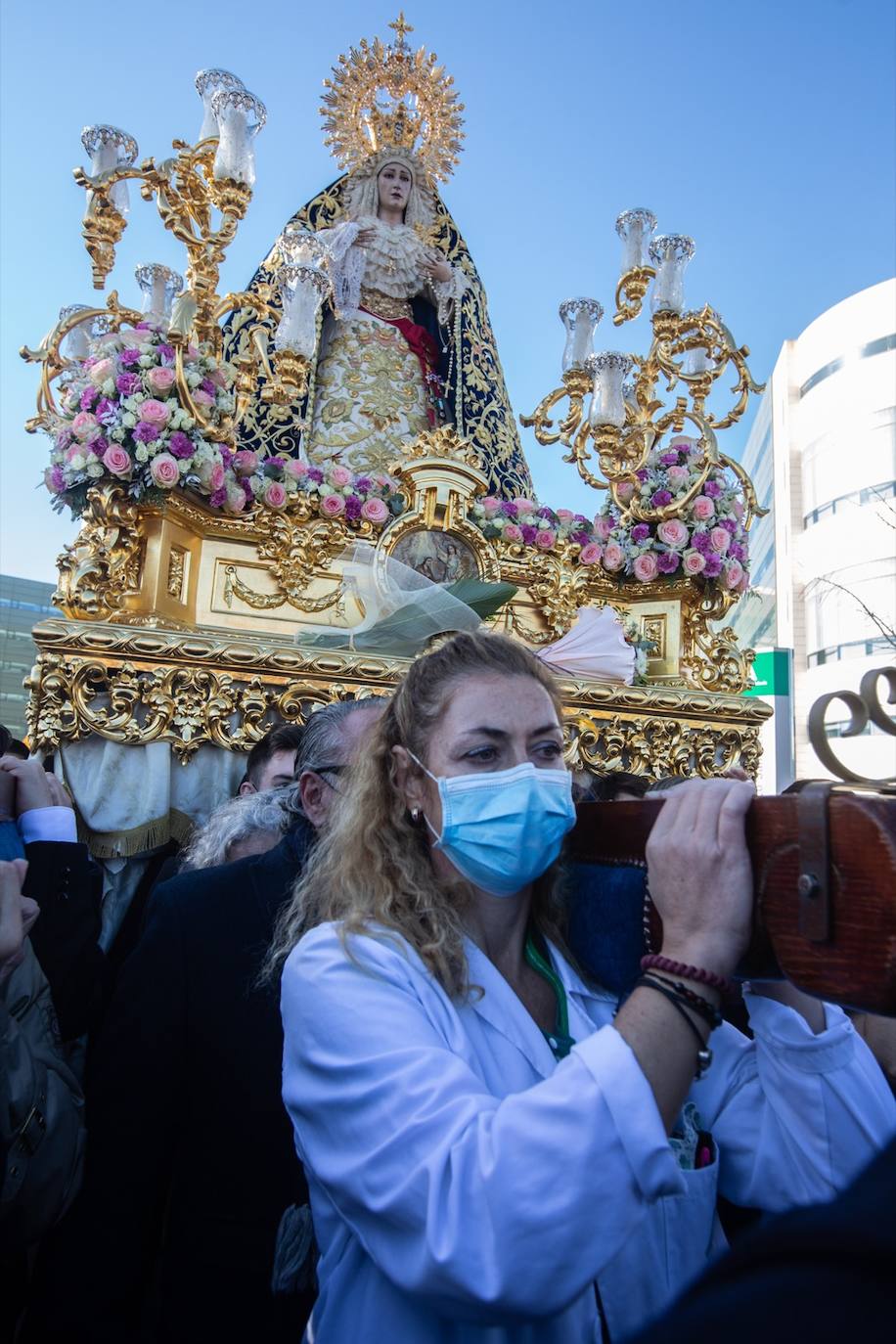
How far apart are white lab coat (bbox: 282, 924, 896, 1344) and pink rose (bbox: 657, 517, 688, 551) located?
430cm

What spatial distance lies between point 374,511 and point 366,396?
1456 mm

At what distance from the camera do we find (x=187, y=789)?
13.8ft

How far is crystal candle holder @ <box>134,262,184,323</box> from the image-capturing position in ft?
18.3

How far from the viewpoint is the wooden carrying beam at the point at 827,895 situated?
34.8 inches

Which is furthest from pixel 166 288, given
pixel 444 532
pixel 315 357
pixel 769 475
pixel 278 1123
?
pixel 769 475

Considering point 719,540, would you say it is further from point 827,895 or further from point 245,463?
point 827,895

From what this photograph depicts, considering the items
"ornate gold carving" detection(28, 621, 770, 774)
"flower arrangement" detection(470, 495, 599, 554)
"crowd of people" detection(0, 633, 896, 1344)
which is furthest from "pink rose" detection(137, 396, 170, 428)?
"crowd of people" detection(0, 633, 896, 1344)

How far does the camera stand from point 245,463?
5.00 m

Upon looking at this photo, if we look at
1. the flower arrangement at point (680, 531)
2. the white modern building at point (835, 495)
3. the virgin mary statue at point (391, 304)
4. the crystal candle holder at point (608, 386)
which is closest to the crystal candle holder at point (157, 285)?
the virgin mary statue at point (391, 304)

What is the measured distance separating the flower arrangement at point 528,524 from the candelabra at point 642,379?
31 centimetres

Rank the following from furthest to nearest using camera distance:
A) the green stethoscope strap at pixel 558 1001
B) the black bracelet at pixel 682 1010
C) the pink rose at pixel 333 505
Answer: the pink rose at pixel 333 505 < the green stethoscope strap at pixel 558 1001 < the black bracelet at pixel 682 1010

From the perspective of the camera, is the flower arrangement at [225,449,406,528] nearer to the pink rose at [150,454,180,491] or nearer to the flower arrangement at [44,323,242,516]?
the flower arrangement at [44,323,242,516]

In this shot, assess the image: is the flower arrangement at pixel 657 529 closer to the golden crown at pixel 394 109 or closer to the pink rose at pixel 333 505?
the pink rose at pixel 333 505

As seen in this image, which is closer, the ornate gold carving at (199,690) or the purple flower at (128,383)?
the ornate gold carving at (199,690)
